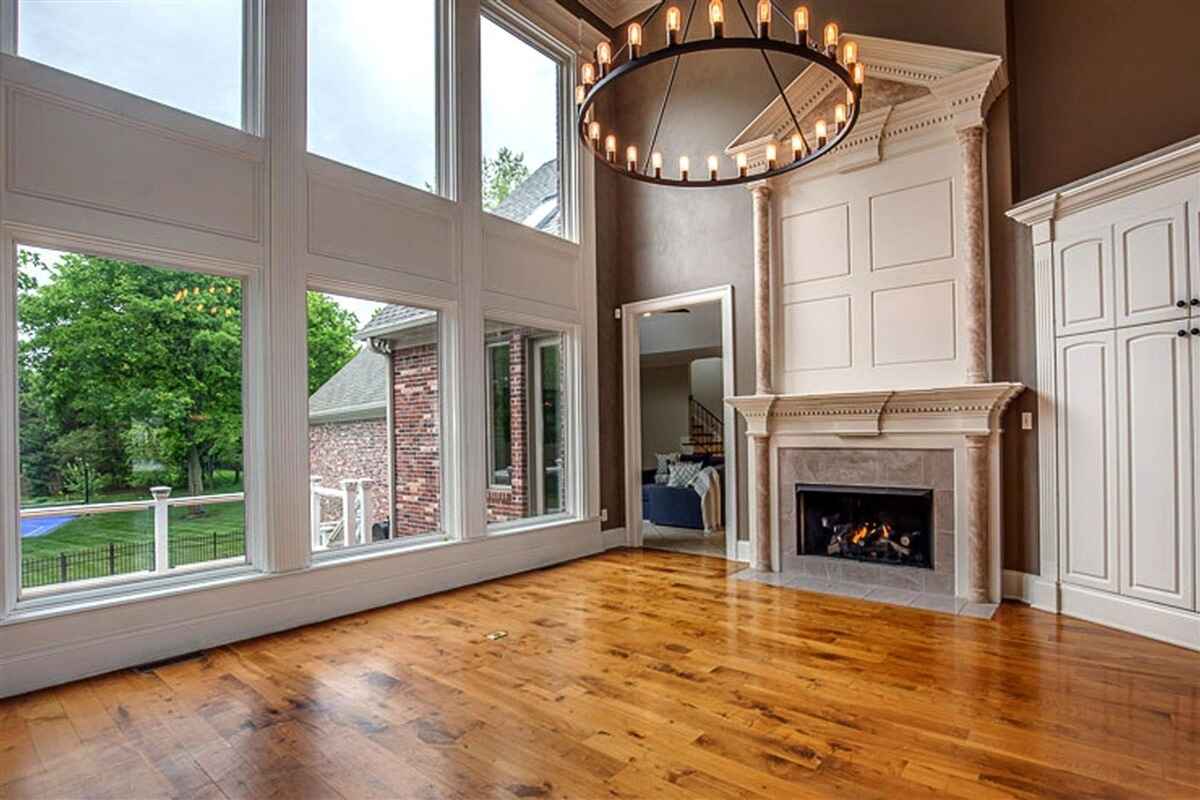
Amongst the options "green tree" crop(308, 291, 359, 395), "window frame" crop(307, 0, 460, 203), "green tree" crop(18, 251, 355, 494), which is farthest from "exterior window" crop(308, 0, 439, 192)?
"green tree" crop(18, 251, 355, 494)

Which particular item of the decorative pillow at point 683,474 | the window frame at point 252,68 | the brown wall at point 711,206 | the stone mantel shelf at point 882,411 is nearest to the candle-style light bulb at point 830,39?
the brown wall at point 711,206

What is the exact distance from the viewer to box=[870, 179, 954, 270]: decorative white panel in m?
4.77

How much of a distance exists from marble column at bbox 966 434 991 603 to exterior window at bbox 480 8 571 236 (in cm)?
420

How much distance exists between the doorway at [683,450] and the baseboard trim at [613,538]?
55mm

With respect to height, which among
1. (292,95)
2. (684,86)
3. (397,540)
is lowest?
(397,540)

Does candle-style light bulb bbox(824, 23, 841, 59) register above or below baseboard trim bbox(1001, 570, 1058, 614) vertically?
above

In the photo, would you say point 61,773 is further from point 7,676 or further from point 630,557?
point 630,557

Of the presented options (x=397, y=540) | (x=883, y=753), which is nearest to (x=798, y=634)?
(x=883, y=753)

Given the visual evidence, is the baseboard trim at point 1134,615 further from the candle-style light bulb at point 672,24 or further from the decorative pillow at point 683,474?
the decorative pillow at point 683,474

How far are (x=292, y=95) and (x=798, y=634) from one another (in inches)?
189

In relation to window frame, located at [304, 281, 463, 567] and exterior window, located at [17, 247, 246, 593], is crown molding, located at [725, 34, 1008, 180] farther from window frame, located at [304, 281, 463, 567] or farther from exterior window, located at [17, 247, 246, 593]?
exterior window, located at [17, 247, 246, 593]

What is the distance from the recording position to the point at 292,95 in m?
4.25

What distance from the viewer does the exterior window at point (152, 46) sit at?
339 cm

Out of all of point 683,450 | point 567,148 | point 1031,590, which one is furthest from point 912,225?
point 683,450
